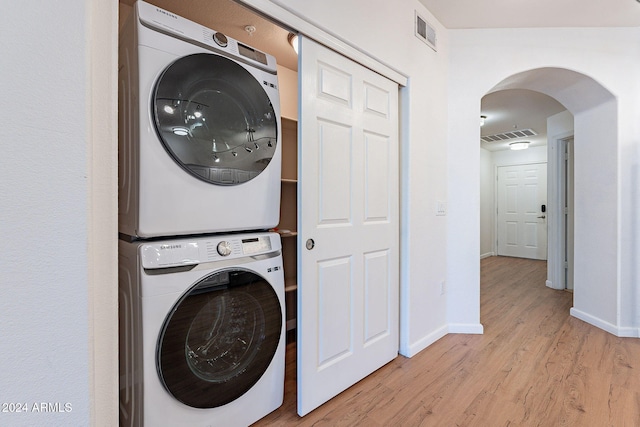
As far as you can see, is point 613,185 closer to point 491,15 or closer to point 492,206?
point 491,15

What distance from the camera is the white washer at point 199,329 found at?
110 cm

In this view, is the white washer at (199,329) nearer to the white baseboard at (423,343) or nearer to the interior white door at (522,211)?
the white baseboard at (423,343)

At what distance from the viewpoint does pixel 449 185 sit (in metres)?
2.63

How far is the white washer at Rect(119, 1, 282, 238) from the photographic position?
111 centimetres

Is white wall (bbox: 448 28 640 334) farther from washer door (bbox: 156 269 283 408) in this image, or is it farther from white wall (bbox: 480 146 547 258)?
white wall (bbox: 480 146 547 258)

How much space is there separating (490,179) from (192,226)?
23.6 feet

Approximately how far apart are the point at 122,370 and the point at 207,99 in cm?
115

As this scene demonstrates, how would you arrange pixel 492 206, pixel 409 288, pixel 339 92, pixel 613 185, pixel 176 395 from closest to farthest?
pixel 176 395 < pixel 339 92 < pixel 409 288 < pixel 613 185 < pixel 492 206

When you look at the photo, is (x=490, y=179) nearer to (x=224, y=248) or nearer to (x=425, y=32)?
(x=425, y=32)

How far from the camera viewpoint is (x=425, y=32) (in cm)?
233

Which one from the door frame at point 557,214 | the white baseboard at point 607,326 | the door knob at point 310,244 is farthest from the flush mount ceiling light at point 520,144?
the door knob at point 310,244
